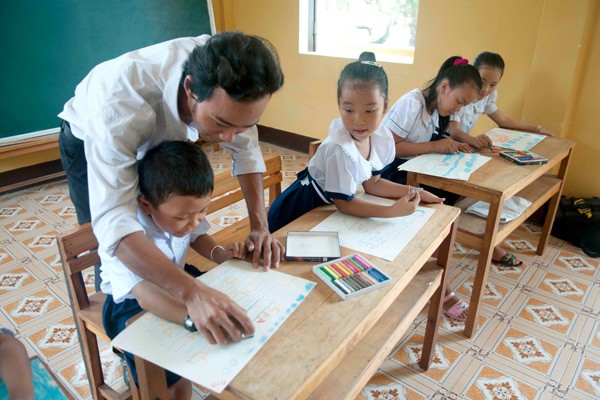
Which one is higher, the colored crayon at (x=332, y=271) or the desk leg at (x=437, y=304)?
the colored crayon at (x=332, y=271)

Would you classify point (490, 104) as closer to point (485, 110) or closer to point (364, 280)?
point (485, 110)

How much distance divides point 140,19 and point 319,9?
1544 mm

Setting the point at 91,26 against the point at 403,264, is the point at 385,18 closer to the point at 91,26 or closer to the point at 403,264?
the point at 91,26

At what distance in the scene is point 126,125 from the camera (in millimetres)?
942

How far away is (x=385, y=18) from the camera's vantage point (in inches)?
138

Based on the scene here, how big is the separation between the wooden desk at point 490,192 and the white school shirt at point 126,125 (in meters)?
1.08

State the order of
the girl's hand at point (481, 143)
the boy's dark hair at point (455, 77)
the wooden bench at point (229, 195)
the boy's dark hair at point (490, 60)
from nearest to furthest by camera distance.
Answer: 1. the wooden bench at point (229, 195)
2. the boy's dark hair at point (455, 77)
3. the girl's hand at point (481, 143)
4. the boy's dark hair at point (490, 60)

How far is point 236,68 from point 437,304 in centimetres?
116

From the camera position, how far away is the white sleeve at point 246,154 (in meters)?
1.35

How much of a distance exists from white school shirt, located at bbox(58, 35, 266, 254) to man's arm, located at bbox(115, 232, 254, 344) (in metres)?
0.04

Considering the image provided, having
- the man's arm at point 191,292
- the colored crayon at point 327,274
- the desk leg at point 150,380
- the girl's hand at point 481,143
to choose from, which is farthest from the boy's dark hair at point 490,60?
the desk leg at point 150,380

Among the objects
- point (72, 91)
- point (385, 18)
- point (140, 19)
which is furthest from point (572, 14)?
point (72, 91)

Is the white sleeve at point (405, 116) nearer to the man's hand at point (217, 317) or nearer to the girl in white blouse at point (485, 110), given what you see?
the girl in white blouse at point (485, 110)

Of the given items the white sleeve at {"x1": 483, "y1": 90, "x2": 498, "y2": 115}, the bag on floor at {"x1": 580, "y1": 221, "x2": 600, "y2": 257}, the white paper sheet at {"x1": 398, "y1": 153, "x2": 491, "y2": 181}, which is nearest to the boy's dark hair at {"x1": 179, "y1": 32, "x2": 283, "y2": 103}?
the white paper sheet at {"x1": 398, "y1": 153, "x2": 491, "y2": 181}
